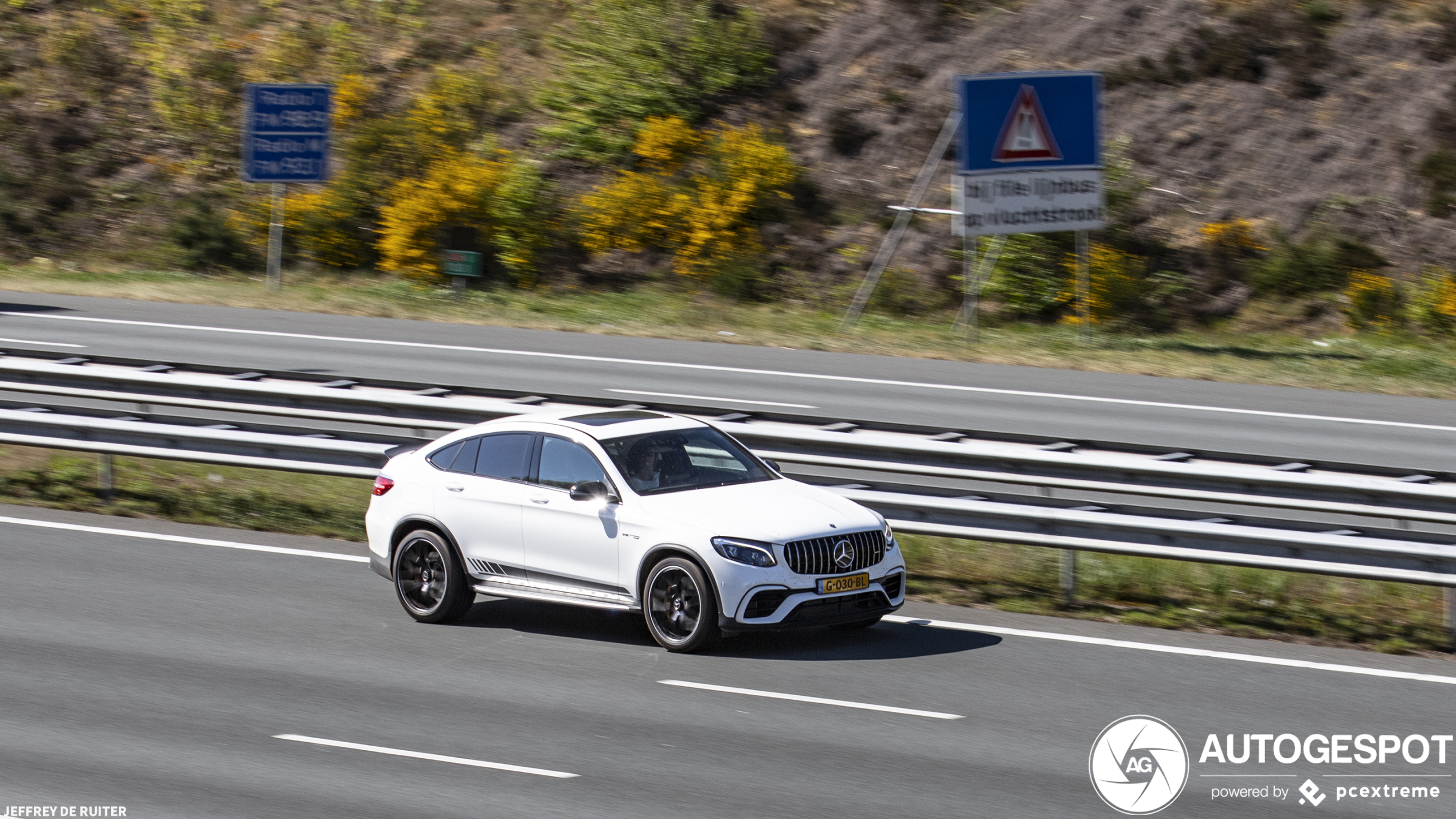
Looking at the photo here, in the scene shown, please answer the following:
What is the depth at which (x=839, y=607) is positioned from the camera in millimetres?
9828

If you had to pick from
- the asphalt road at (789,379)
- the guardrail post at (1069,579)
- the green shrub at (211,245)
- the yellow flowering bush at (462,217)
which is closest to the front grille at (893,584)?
the guardrail post at (1069,579)

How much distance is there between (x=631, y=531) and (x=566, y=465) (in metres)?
0.81

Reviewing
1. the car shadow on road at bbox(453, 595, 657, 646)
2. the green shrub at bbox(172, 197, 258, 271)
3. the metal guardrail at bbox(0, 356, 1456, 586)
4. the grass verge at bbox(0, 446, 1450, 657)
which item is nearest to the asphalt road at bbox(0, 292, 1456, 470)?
the grass verge at bbox(0, 446, 1450, 657)

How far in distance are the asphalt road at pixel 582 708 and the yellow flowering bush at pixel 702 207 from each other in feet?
60.4

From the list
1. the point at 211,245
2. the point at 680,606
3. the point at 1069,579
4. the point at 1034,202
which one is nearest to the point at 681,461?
the point at 680,606

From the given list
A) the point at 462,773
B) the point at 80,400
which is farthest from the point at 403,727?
the point at 80,400

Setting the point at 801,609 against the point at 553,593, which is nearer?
the point at 801,609

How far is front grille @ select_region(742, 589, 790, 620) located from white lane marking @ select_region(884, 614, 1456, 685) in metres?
1.54

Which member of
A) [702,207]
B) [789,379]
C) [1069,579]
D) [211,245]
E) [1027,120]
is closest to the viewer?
[1069,579]

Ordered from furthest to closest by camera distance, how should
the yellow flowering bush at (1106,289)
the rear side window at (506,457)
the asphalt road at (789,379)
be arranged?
the yellow flowering bush at (1106,289), the asphalt road at (789,379), the rear side window at (506,457)

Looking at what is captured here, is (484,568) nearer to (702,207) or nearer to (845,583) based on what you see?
(845,583)

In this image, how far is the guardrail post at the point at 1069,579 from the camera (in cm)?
1145

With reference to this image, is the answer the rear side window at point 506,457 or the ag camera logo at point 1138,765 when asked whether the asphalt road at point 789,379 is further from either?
the ag camera logo at point 1138,765

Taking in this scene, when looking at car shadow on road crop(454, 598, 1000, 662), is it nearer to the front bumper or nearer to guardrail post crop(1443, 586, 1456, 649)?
the front bumper
